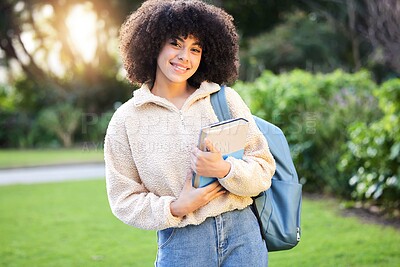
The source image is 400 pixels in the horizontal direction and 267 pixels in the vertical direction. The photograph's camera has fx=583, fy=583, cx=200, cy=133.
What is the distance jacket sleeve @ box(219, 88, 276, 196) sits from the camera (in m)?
2.10

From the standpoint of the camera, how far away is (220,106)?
2.26 meters

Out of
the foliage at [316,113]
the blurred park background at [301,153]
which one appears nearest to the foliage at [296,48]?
the blurred park background at [301,153]

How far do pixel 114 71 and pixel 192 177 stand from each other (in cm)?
1952

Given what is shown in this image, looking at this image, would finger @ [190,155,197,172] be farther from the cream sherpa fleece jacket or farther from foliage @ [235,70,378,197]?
foliage @ [235,70,378,197]

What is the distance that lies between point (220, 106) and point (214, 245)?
0.53 metres

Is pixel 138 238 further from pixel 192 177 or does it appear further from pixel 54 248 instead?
pixel 192 177

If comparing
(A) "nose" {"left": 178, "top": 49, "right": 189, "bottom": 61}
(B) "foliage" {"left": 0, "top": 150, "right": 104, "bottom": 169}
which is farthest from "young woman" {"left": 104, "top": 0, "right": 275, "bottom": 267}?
(B) "foliage" {"left": 0, "top": 150, "right": 104, "bottom": 169}

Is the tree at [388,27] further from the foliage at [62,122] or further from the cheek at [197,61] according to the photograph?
the cheek at [197,61]

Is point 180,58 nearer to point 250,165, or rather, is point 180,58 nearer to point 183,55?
point 183,55

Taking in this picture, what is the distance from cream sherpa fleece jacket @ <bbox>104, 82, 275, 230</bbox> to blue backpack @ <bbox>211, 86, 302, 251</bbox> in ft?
0.15

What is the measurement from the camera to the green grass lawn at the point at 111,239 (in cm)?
492

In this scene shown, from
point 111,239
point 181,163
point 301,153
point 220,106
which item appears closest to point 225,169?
point 181,163

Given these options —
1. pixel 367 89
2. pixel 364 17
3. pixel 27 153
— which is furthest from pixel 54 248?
pixel 364 17

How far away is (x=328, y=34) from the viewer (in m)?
20.0
